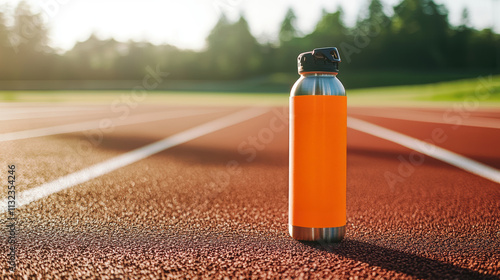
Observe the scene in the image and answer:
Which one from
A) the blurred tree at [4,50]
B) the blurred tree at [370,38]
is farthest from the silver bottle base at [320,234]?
the blurred tree at [370,38]

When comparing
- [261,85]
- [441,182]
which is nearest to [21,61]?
[261,85]

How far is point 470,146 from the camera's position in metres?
6.61

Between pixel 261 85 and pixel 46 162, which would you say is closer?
pixel 46 162

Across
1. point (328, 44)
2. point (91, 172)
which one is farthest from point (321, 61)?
point (328, 44)

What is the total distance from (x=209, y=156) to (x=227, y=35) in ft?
256

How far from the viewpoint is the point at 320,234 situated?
2221 mm

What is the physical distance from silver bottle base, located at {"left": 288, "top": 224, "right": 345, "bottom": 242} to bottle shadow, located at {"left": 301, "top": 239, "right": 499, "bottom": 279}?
28 millimetres

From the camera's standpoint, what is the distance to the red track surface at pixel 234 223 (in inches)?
73.8

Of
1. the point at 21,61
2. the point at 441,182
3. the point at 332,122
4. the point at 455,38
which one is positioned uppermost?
the point at 455,38

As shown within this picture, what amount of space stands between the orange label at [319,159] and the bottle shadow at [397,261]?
0.13m

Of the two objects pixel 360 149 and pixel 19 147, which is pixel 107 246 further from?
pixel 360 149

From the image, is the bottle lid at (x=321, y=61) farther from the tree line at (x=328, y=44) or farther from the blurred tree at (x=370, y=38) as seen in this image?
the blurred tree at (x=370, y=38)

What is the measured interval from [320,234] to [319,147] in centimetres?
45

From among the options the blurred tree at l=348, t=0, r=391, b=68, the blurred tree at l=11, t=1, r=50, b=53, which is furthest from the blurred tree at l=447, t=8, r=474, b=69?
the blurred tree at l=11, t=1, r=50, b=53
